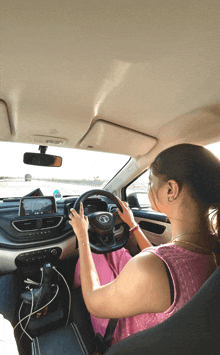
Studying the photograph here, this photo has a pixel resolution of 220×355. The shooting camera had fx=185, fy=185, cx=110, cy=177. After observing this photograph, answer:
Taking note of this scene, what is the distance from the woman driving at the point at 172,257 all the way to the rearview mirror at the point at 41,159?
180 cm

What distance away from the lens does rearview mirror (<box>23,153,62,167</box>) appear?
257cm

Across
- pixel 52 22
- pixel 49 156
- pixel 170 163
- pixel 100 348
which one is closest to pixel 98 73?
pixel 52 22

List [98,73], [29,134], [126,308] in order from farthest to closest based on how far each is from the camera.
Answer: [29,134]
[98,73]
[126,308]

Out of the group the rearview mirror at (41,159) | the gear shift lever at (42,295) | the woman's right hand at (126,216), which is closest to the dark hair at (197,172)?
the woman's right hand at (126,216)

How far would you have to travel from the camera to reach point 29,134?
233cm

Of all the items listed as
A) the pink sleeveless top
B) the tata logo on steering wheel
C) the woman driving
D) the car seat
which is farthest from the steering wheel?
the car seat

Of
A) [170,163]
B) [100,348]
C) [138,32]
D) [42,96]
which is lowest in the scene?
[100,348]

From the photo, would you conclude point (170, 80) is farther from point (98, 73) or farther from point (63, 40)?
point (63, 40)

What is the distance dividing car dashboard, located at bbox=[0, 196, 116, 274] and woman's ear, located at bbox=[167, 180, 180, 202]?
1672 mm

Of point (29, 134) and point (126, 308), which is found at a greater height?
point (29, 134)

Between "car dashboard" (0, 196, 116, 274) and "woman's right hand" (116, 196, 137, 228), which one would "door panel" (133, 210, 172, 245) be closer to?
"woman's right hand" (116, 196, 137, 228)

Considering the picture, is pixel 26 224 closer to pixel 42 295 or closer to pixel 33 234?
pixel 33 234

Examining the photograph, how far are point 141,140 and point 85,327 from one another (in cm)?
206

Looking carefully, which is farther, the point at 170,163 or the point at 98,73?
the point at 98,73
